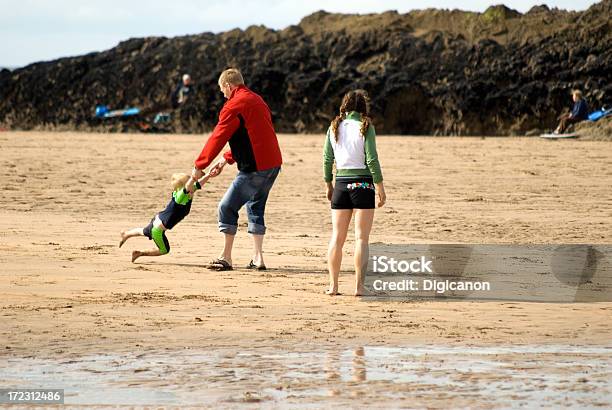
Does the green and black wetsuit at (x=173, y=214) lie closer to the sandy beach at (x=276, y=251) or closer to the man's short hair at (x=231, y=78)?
the sandy beach at (x=276, y=251)

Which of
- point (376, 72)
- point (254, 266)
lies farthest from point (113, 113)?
point (254, 266)

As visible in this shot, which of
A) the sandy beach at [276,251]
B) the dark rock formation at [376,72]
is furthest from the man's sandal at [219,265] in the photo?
the dark rock formation at [376,72]

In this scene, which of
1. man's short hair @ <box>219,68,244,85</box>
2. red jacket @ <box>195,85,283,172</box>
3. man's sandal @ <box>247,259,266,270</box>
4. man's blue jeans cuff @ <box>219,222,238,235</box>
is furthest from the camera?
man's sandal @ <box>247,259,266,270</box>

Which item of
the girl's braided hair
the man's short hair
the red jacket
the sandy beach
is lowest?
the sandy beach

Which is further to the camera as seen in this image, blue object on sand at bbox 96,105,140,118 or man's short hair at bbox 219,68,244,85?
blue object on sand at bbox 96,105,140,118

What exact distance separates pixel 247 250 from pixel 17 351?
17.0 feet

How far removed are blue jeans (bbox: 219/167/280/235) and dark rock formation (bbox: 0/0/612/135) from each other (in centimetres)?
2496

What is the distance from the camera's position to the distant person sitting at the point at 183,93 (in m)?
41.4

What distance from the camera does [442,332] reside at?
323 inches

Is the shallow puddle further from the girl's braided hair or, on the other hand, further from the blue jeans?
the blue jeans

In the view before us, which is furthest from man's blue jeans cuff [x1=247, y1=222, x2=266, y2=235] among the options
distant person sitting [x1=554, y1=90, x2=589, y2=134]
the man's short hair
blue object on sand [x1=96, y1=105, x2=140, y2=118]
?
blue object on sand [x1=96, y1=105, x2=140, y2=118]

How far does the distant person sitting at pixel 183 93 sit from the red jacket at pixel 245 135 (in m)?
30.7

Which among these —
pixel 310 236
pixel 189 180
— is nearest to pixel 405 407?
pixel 189 180

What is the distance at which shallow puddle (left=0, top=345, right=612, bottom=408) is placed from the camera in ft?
20.6
